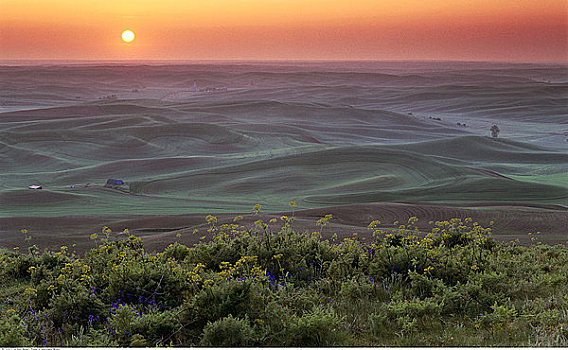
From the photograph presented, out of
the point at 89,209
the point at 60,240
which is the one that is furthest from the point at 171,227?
the point at 89,209

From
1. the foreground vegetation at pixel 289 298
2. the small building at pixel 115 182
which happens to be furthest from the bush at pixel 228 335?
the small building at pixel 115 182

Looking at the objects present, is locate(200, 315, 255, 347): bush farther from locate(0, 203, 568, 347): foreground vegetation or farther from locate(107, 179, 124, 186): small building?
locate(107, 179, 124, 186): small building

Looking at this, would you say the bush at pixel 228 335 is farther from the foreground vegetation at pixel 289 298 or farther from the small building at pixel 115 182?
the small building at pixel 115 182

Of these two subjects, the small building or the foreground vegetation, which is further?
the small building

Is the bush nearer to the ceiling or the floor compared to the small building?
nearer to the ceiling

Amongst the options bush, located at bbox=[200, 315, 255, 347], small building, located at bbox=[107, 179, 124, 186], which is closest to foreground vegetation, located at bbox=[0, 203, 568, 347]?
bush, located at bbox=[200, 315, 255, 347]

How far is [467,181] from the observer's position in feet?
116

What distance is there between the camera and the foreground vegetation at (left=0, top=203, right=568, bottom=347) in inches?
203

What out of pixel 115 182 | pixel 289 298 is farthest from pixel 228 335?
pixel 115 182

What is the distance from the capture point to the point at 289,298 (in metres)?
6.04

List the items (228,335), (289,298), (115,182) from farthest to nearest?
(115,182) → (289,298) → (228,335)

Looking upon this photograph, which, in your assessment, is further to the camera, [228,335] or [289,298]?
[289,298]

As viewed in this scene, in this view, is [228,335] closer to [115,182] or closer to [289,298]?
[289,298]

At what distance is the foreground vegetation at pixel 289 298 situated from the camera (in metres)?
5.15
